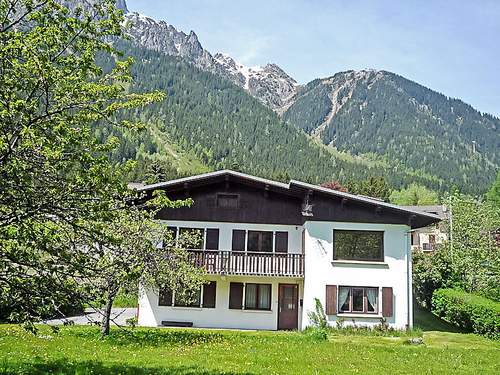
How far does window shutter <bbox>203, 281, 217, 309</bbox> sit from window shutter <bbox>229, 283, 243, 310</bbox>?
849 mm

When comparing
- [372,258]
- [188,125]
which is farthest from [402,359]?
[188,125]

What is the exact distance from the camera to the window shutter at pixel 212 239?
26938mm

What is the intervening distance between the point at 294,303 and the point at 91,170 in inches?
808

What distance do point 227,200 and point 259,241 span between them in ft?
8.69

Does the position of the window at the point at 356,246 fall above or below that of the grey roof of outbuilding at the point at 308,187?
below

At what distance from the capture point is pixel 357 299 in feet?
84.7

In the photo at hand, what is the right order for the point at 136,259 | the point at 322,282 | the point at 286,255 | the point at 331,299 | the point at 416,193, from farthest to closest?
the point at 416,193
the point at 286,255
the point at 322,282
the point at 331,299
the point at 136,259

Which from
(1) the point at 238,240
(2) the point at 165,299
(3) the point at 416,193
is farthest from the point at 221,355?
(3) the point at 416,193

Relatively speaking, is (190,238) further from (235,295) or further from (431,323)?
(431,323)

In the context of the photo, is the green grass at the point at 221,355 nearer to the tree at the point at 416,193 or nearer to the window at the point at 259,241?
the window at the point at 259,241

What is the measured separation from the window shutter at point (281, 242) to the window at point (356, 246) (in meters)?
2.47

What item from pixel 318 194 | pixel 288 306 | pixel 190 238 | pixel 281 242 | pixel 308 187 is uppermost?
pixel 308 187

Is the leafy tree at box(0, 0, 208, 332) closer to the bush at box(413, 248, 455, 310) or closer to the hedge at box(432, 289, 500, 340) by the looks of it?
the hedge at box(432, 289, 500, 340)

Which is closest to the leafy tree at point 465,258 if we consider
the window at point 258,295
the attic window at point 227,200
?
the window at point 258,295
